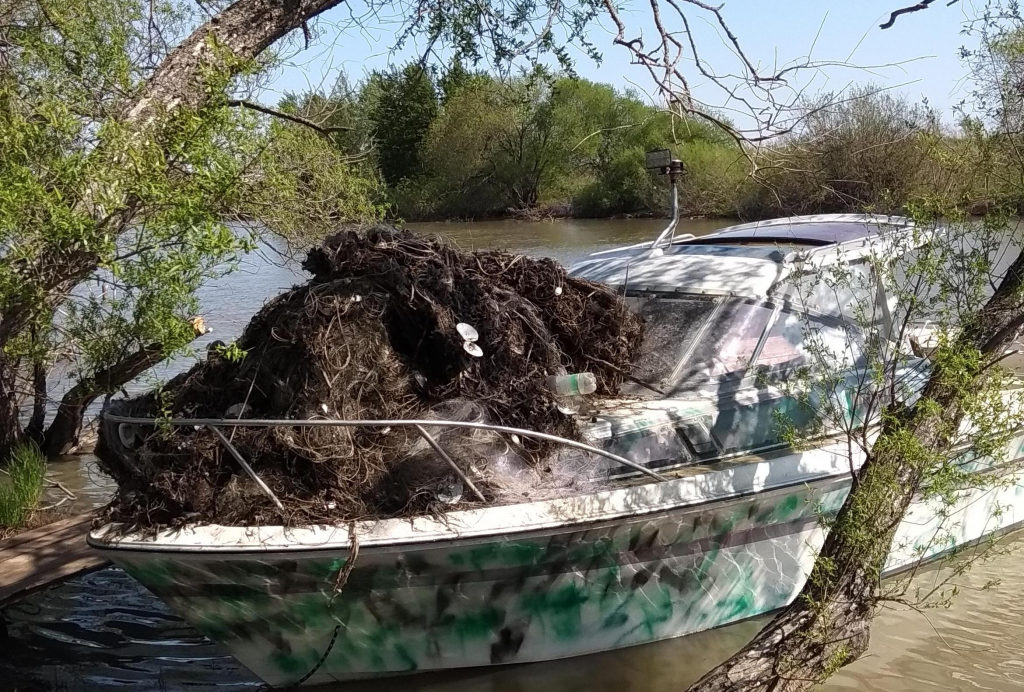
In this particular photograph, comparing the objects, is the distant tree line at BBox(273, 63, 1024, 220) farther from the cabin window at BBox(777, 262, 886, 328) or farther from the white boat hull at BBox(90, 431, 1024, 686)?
the white boat hull at BBox(90, 431, 1024, 686)

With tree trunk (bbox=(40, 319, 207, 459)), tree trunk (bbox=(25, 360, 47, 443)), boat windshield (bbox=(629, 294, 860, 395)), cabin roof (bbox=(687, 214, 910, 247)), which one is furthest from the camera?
tree trunk (bbox=(25, 360, 47, 443))

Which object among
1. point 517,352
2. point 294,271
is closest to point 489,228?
point 294,271

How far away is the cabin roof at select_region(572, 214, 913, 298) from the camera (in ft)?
17.7

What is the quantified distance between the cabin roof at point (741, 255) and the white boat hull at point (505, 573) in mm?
1175

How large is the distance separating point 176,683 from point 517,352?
2.46 metres

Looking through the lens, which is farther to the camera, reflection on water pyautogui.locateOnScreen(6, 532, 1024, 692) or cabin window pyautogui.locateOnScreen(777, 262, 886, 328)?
cabin window pyautogui.locateOnScreen(777, 262, 886, 328)

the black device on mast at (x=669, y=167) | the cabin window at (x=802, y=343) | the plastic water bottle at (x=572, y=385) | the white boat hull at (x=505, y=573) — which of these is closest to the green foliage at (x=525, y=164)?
the black device on mast at (x=669, y=167)

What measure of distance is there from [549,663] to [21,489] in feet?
13.8

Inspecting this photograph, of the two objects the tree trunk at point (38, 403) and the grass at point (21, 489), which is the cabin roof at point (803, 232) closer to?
the grass at point (21, 489)

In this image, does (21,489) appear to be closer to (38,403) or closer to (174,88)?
(38,403)

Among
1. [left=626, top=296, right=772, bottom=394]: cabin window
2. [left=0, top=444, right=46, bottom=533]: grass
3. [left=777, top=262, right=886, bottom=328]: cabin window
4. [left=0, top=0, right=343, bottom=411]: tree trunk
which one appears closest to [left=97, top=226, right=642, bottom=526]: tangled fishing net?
[left=626, top=296, right=772, bottom=394]: cabin window

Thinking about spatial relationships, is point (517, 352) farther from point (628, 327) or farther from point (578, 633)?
point (578, 633)

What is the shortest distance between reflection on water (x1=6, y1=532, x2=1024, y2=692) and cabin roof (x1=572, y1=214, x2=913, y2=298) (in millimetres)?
1937

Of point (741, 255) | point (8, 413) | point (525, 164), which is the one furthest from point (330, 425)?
point (525, 164)
